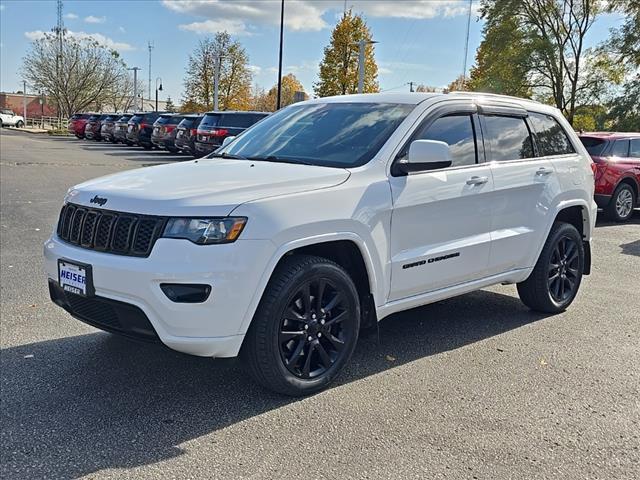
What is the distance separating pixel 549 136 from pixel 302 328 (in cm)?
318

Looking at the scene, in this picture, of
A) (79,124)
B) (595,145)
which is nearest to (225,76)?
(79,124)

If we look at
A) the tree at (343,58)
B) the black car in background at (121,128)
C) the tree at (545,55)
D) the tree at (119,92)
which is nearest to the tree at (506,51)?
the tree at (545,55)

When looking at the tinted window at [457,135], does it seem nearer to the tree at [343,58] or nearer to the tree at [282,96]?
the tree at [343,58]

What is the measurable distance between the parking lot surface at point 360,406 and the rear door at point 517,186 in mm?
668

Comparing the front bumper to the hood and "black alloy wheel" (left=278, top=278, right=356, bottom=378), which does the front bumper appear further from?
"black alloy wheel" (left=278, top=278, right=356, bottom=378)

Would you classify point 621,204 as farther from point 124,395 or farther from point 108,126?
point 108,126

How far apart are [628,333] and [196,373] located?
3.44 meters

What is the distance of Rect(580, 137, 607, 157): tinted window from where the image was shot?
11727 mm

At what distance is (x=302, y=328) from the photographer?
380cm

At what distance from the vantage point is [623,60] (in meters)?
30.3

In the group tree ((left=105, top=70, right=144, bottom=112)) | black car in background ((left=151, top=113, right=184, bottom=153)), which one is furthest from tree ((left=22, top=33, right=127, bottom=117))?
black car in background ((left=151, top=113, right=184, bottom=153))

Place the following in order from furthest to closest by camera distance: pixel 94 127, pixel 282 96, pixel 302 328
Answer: pixel 282 96, pixel 94 127, pixel 302 328

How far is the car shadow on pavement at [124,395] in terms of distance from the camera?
3182mm

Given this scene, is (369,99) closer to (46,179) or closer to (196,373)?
(196,373)
